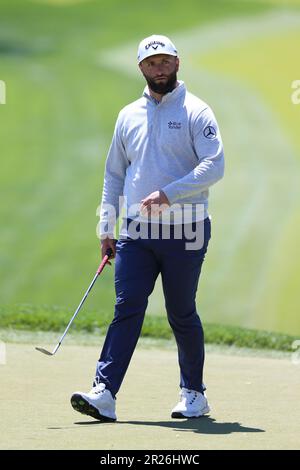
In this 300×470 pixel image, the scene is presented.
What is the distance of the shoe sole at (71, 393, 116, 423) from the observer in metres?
6.54

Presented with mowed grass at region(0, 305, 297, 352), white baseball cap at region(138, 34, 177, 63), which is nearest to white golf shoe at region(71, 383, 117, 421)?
white baseball cap at region(138, 34, 177, 63)

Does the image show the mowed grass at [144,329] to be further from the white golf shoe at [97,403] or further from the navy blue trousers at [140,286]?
the white golf shoe at [97,403]

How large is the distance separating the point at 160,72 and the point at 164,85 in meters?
0.08

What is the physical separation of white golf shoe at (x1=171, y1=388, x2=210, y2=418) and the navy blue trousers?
1.32 ft

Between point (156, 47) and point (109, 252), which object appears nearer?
point (156, 47)

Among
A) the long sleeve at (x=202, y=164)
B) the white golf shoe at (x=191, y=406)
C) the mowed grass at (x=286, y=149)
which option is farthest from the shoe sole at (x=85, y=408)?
the mowed grass at (x=286, y=149)

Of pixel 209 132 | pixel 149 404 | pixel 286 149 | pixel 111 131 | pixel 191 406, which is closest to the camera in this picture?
pixel 209 132

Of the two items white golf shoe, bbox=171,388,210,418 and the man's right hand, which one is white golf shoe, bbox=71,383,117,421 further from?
the man's right hand

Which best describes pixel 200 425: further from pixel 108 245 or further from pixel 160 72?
pixel 160 72

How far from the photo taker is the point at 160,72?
6766mm

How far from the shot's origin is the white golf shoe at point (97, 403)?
6.54m

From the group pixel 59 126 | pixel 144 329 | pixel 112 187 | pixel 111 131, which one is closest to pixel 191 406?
pixel 112 187

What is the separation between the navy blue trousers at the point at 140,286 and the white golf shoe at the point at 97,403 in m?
0.07
